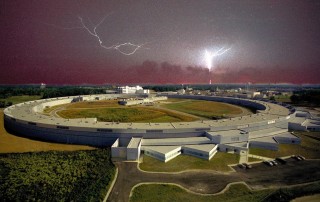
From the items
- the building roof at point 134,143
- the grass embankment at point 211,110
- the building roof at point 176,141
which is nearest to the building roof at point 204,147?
A: the building roof at point 176,141

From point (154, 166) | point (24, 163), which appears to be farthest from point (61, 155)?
point (154, 166)

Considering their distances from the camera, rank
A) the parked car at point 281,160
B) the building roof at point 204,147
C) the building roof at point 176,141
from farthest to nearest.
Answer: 1. the building roof at point 176,141
2. the building roof at point 204,147
3. the parked car at point 281,160

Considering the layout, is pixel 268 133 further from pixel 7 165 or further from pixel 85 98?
pixel 85 98

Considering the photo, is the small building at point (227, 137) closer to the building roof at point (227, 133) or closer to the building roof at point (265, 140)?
the building roof at point (227, 133)

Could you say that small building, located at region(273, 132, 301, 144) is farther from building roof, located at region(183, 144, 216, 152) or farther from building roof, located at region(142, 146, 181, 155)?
building roof, located at region(142, 146, 181, 155)

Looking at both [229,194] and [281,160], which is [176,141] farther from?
[281,160]

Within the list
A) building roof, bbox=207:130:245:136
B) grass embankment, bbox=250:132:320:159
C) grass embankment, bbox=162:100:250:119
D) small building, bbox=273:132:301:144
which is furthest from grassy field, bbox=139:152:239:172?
grass embankment, bbox=162:100:250:119
